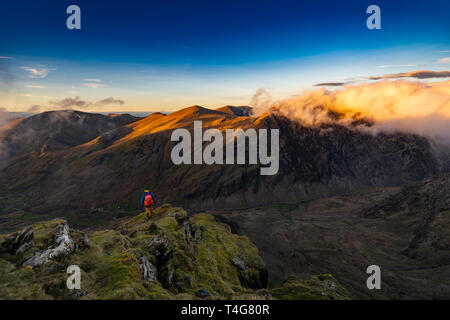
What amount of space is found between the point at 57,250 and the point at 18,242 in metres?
5.06

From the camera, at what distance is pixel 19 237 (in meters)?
32.1

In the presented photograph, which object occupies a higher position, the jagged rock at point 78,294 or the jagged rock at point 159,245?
the jagged rock at point 78,294

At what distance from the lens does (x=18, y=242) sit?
104 feet

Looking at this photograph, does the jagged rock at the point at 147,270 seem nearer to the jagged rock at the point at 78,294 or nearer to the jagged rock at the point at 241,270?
the jagged rock at the point at 78,294

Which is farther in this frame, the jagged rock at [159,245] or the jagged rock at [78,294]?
the jagged rock at [159,245]

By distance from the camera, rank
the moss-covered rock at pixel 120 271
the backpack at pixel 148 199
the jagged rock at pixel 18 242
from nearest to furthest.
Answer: the moss-covered rock at pixel 120 271 → the jagged rock at pixel 18 242 → the backpack at pixel 148 199

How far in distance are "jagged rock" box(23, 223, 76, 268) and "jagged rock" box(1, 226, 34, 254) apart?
2.44 meters

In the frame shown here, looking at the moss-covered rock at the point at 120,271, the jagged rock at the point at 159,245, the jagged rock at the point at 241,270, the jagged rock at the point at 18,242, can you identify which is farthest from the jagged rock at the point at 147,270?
the jagged rock at the point at 241,270

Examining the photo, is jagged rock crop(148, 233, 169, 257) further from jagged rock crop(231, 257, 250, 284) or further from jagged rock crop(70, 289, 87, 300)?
jagged rock crop(231, 257, 250, 284)

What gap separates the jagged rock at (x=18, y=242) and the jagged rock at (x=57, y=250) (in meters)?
2.44

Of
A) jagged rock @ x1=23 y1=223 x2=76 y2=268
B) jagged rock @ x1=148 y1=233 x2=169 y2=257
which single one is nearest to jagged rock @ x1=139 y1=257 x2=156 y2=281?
jagged rock @ x1=148 y1=233 x2=169 y2=257

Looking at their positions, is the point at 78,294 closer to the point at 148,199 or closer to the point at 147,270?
the point at 147,270

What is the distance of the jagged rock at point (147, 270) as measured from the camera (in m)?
36.2
